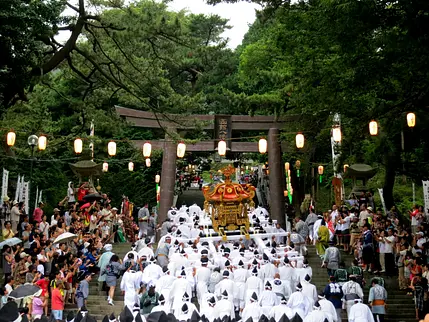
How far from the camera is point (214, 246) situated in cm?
2014

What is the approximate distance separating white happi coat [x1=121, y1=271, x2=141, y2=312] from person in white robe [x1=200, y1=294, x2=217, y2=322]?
7.65 ft

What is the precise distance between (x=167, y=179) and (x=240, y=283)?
1184 cm

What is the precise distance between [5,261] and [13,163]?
7.55 m

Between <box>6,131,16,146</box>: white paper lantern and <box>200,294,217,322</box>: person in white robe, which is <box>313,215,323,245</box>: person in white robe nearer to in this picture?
<box>200,294,217,322</box>: person in white robe

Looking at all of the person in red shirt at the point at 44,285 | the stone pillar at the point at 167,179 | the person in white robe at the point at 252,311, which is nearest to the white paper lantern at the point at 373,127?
the person in white robe at the point at 252,311

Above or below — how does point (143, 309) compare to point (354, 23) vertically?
below

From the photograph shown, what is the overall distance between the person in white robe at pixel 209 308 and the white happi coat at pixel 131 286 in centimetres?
233

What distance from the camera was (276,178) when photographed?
89.4 ft

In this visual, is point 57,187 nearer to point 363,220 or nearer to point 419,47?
point 363,220

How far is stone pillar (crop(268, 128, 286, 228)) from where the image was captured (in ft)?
87.3

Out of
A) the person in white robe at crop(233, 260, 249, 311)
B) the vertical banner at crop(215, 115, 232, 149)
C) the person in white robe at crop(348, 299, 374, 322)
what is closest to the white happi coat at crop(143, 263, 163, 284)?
the person in white robe at crop(233, 260, 249, 311)

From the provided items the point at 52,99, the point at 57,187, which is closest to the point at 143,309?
the point at 57,187

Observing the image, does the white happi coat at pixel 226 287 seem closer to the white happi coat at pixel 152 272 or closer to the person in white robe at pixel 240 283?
the person in white robe at pixel 240 283

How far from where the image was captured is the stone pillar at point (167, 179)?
26.2m
